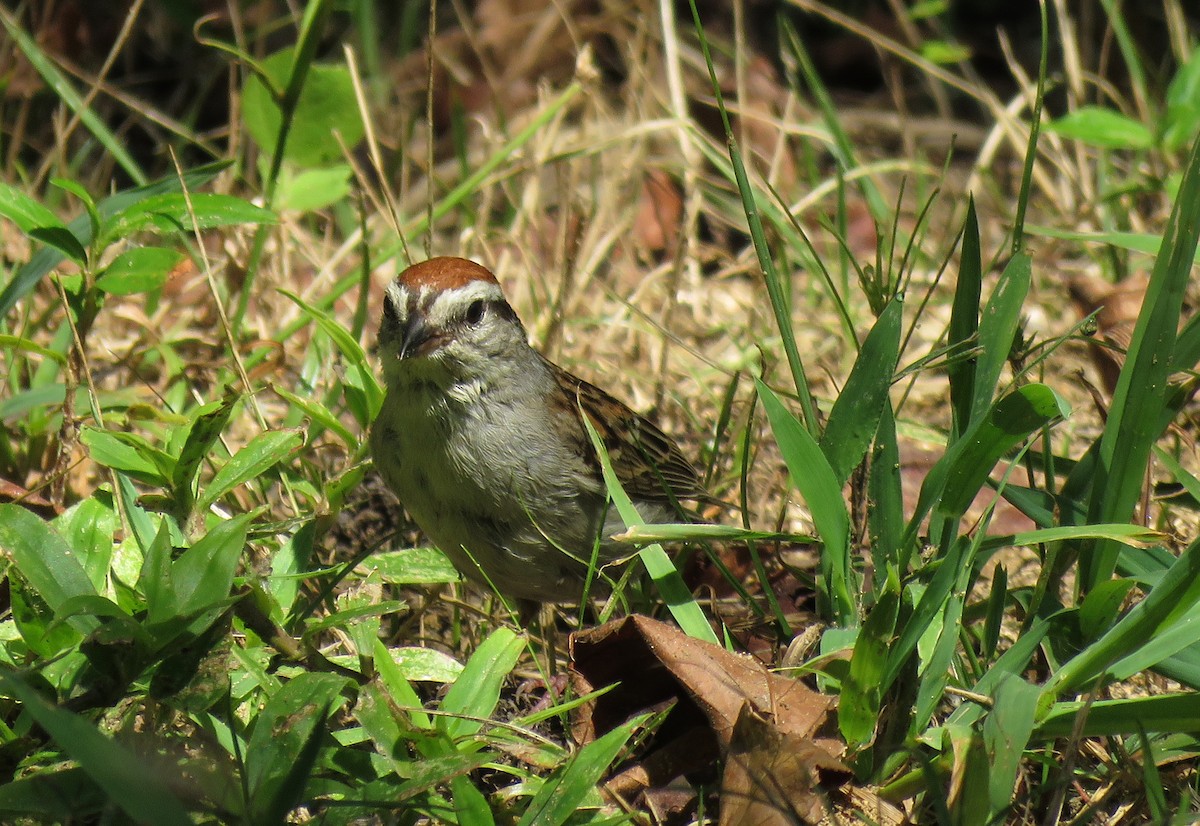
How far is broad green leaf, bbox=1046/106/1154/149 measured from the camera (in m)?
4.46

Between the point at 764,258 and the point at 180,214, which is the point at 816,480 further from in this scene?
the point at 180,214

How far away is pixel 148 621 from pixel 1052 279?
3933mm

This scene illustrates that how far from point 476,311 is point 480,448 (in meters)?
0.40

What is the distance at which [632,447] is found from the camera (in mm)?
3777

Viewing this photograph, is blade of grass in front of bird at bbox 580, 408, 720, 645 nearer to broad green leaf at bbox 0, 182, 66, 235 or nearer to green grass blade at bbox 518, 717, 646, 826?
green grass blade at bbox 518, 717, 646, 826

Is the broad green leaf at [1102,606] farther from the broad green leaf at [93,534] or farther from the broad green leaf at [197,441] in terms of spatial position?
the broad green leaf at [93,534]

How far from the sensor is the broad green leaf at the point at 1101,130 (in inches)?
176

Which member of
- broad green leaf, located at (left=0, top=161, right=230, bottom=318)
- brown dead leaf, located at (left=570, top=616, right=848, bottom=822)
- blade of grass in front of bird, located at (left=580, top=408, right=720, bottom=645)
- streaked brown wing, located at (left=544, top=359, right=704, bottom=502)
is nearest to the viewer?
brown dead leaf, located at (left=570, top=616, right=848, bottom=822)

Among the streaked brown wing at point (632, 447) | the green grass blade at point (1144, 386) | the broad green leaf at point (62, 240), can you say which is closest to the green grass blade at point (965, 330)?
the green grass blade at point (1144, 386)

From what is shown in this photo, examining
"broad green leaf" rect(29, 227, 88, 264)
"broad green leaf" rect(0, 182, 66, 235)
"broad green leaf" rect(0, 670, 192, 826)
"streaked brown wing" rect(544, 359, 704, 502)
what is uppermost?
"broad green leaf" rect(0, 182, 66, 235)

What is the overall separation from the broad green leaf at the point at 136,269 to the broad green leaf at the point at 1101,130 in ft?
9.47

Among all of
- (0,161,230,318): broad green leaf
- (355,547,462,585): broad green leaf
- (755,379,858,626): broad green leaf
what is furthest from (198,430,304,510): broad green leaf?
(755,379,858,626): broad green leaf

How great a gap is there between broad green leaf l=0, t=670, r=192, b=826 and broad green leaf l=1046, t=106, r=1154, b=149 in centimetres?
359

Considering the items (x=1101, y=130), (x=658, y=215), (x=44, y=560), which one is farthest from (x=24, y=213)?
(x=1101, y=130)
